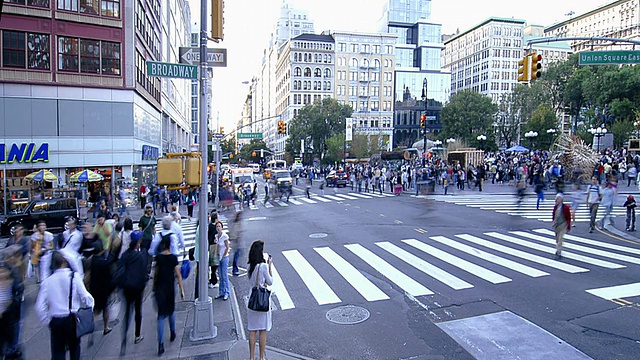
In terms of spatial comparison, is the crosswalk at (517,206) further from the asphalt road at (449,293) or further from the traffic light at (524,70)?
the traffic light at (524,70)

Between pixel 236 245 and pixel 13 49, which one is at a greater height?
pixel 13 49

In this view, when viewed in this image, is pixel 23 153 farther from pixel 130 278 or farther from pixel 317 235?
pixel 130 278

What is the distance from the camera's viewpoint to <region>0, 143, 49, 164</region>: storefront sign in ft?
83.6

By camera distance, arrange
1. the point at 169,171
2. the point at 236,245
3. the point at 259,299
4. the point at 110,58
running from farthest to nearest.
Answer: the point at 110,58, the point at 236,245, the point at 169,171, the point at 259,299

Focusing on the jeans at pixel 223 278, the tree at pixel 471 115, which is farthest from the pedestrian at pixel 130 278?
the tree at pixel 471 115

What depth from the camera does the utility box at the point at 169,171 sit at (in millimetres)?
6770

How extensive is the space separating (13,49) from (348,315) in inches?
1105

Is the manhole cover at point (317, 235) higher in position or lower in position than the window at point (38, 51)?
lower

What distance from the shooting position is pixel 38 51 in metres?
26.3

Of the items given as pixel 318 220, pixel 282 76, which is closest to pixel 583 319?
pixel 318 220


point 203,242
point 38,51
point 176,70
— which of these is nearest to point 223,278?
point 203,242

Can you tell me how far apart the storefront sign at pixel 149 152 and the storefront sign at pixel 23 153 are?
7.28m

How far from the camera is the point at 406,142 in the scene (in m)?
101

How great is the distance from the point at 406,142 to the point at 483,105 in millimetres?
29103
